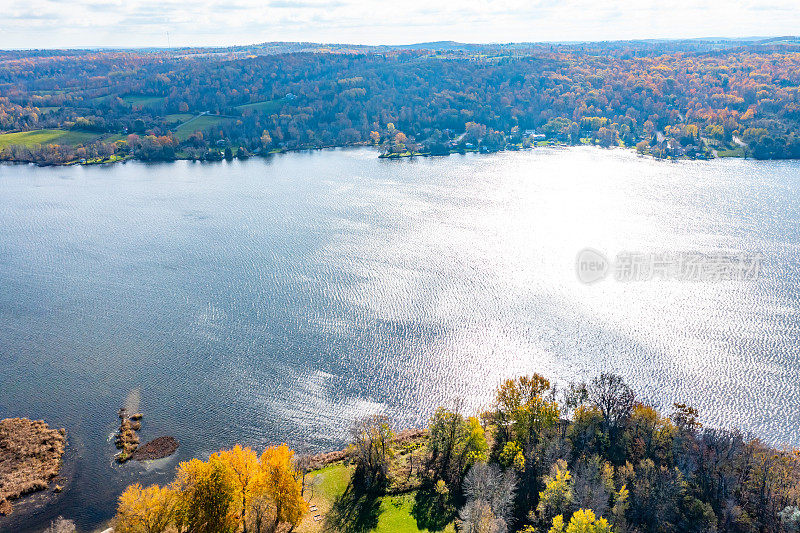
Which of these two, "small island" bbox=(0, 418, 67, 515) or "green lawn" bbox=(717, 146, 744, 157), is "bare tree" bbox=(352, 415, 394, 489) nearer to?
"small island" bbox=(0, 418, 67, 515)

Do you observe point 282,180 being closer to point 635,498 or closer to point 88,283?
point 88,283

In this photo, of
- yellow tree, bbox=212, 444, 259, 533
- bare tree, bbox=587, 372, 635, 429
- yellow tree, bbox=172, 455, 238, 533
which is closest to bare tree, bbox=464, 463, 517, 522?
bare tree, bbox=587, 372, 635, 429

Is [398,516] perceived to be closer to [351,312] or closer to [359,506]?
[359,506]

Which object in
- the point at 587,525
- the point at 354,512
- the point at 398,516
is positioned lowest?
the point at 398,516

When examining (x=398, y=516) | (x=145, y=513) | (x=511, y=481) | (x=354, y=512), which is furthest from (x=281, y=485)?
(x=511, y=481)

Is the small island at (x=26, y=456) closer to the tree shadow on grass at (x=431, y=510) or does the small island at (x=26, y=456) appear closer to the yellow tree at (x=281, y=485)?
the yellow tree at (x=281, y=485)

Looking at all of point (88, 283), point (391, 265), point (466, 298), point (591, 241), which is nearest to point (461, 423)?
point (466, 298)
